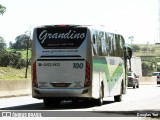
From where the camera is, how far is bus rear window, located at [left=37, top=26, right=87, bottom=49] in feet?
74.9

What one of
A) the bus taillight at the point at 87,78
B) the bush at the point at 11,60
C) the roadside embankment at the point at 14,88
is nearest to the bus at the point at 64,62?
the bus taillight at the point at 87,78

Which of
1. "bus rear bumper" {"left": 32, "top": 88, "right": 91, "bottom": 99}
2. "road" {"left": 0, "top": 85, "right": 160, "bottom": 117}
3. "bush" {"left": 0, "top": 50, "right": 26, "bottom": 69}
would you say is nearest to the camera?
"road" {"left": 0, "top": 85, "right": 160, "bottom": 117}

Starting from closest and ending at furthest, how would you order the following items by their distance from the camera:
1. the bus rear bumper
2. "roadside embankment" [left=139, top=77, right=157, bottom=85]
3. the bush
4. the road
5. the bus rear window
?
1. the road
2. the bus rear bumper
3. the bus rear window
4. "roadside embankment" [left=139, top=77, right=157, bottom=85]
5. the bush

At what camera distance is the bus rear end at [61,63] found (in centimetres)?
2270

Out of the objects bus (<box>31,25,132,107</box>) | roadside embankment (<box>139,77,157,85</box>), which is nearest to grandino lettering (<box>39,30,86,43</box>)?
bus (<box>31,25,132,107</box>)

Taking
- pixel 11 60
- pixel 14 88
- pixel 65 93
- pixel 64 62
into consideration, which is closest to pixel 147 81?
pixel 11 60

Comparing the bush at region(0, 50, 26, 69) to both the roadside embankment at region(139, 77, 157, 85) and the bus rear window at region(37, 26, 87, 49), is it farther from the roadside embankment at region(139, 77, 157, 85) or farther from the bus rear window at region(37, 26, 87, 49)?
the bus rear window at region(37, 26, 87, 49)

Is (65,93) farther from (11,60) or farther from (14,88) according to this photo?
(11,60)

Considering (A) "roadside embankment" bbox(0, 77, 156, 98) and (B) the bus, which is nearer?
(B) the bus

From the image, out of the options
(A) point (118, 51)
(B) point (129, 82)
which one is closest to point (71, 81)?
(A) point (118, 51)

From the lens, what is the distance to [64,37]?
2284cm

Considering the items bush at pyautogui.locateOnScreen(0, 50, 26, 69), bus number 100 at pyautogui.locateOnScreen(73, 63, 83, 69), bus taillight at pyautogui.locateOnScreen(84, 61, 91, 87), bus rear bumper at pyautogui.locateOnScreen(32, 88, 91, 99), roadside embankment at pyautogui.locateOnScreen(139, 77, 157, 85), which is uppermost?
bus number 100 at pyautogui.locateOnScreen(73, 63, 83, 69)

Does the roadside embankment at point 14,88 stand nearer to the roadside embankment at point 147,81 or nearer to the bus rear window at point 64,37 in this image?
the bus rear window at point 64,37

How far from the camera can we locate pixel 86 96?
22.6 m
